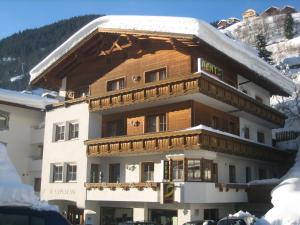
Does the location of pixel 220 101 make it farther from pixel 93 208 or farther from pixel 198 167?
pixel 93 208

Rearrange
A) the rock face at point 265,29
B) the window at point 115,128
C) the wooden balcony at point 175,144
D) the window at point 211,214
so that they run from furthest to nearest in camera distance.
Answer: the rock face at point 265,29 < the window at point 115,128 < the window at point 211,214 < the wooden balcony at point 175,144

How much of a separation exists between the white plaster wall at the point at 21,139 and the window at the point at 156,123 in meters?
14.0

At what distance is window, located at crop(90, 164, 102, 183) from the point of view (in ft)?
94.4

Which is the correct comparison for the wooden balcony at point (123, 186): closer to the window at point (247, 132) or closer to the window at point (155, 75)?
the window at point (155, 75)

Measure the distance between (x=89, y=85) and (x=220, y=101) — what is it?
1056 cm

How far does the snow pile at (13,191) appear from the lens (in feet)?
19.6

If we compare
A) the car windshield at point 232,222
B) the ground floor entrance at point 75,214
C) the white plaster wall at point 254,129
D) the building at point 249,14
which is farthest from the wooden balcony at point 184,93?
the building at point 249,14

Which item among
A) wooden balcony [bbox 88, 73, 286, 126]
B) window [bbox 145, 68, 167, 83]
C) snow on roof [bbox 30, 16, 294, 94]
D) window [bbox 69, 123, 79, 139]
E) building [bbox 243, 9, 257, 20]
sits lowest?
window [bbox 69, 123, 79, 139]

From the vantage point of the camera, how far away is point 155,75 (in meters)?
27.8

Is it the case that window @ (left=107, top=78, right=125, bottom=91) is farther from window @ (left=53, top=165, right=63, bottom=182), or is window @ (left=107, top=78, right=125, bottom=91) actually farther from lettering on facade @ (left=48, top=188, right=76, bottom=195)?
lettering on facade @ (left=48, top=188, right=76, bottom=195)

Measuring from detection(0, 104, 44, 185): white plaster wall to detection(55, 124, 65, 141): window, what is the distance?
→ 7.17 metres

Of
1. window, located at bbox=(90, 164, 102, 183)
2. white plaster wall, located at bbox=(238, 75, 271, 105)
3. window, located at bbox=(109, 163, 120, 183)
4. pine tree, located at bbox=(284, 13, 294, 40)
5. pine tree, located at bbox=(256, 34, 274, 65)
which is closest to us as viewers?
window, located at bbox=(109, 163, 120, 183)

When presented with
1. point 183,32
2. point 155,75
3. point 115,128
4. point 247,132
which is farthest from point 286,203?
point 115,128

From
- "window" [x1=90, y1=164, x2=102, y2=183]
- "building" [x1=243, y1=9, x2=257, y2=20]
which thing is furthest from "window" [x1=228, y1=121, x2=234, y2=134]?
"building" [x1=243, y1=9, x2=257, y2=20]
